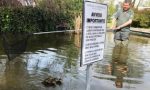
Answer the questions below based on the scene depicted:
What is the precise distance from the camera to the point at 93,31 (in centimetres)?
452

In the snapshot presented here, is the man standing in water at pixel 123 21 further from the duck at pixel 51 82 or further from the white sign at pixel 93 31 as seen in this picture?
the white sign at pixel 93 31

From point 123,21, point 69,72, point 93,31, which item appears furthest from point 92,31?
point 123,21

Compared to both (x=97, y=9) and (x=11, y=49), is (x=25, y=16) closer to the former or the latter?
(x=11, y=49)

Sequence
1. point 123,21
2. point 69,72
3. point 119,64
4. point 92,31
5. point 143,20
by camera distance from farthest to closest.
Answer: point 143,20 < point 123,21 < point 119,64 < point 69,72 < point 92,31

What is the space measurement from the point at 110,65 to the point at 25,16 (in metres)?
11.3

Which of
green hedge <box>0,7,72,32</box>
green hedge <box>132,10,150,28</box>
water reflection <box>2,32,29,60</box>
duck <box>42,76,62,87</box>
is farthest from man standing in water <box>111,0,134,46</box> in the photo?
green hedge <box>132,10,150,28</box>

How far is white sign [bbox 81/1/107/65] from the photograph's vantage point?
14.2ft

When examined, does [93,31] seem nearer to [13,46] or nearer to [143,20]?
[13,46]

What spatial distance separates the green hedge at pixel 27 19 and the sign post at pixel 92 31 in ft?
47.8

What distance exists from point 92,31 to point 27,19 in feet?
53.6

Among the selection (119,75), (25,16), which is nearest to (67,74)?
(119,75)

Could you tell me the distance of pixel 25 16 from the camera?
66.6 feet

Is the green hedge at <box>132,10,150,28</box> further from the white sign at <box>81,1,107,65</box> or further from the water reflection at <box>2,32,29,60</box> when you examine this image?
the white sign at <box>81,1,107,65</box>

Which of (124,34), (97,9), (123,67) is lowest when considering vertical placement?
(123,67)
